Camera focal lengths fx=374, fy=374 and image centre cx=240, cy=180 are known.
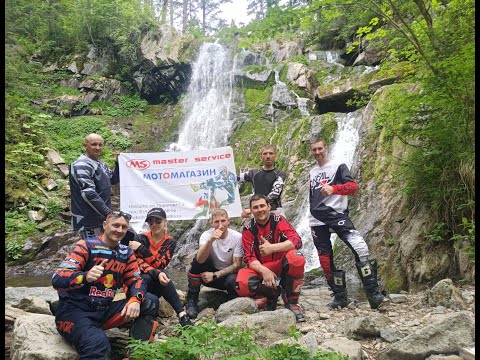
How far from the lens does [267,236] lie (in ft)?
13.6

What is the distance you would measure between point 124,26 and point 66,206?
50.0 ft

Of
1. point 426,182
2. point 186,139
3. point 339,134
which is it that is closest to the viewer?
point 426,182

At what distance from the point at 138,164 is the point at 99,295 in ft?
9.85

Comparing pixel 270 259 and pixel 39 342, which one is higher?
pixel 270 259

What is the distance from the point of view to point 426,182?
5492 millimetres

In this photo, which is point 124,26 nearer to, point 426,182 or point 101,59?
point 101,59

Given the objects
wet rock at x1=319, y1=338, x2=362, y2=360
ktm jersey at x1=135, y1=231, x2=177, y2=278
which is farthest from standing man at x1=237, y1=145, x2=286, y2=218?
wet rock at x1=319, y1=338, x2=362, y2=360

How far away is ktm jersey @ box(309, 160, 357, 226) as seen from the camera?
168 inches

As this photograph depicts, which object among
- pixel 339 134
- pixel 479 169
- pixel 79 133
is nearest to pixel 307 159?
pixel 339 134

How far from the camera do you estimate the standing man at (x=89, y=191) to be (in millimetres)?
4117

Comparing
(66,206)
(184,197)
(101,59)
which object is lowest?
(66,206)

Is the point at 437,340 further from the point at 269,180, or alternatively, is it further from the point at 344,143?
the point at 344,143

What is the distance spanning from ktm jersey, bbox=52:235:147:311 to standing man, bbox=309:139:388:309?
213 centimetres

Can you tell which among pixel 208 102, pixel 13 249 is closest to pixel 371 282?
pixel 13 249
